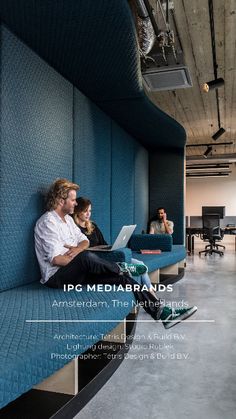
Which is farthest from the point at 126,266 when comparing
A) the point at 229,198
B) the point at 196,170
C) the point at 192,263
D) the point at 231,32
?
the point at 229,198

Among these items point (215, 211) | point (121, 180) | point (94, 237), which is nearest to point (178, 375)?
point (94, 237)

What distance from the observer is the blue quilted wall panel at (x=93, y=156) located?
12.5 ft

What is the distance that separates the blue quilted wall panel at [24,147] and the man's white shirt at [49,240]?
0.42 feet

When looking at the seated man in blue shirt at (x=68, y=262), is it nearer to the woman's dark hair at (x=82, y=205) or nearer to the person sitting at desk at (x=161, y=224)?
the woman's dark hair at (x=82, y=205)

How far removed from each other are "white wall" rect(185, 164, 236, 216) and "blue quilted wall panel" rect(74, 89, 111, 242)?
1112 centimetres

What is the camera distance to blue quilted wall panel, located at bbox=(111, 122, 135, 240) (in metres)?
5.00

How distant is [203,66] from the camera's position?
5.50m

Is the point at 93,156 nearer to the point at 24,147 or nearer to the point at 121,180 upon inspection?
the point at 121,180

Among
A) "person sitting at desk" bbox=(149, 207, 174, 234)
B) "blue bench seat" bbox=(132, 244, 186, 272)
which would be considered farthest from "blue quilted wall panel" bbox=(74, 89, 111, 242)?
"person sitting at desk" bbox=(149, 207, 174, 234)

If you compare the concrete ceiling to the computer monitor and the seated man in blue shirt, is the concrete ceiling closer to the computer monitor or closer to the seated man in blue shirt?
the computer monitor

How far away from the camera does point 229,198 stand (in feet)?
49.2

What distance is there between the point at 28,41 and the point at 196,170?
1217cm

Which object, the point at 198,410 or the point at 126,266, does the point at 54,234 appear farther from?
the point at 198,410

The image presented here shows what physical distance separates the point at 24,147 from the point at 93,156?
1511mm
